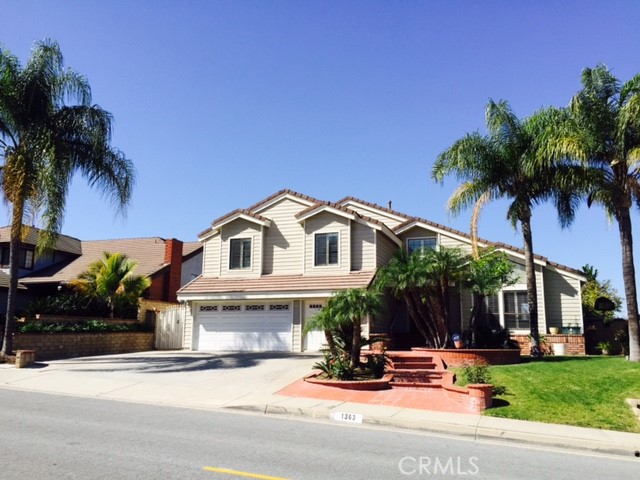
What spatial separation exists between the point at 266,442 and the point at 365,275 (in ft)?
A: 43.6

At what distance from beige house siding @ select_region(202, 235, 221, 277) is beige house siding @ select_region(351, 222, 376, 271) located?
21.0ft

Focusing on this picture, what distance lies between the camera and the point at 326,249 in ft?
73.4

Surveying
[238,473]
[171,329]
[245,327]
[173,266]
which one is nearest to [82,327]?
[171,329]

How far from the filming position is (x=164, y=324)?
83.4 feet

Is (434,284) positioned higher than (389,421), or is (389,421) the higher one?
(434,284)

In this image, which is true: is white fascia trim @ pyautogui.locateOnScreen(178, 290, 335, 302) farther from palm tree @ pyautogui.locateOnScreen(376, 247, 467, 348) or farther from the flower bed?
the flower bed

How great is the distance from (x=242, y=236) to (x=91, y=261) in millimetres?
13870

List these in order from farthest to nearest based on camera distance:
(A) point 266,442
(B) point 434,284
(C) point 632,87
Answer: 1. (B) point 434,284
2. (C) point 632,87
3. (A) point 266,442

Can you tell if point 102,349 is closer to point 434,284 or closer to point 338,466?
point 434,284

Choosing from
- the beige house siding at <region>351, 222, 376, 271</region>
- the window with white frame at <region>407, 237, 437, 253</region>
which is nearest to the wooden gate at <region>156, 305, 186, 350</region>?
the beige house siding at <region>351, 222, 376, 271</region>

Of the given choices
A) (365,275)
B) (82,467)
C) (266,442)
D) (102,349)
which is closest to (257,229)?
(365,275)

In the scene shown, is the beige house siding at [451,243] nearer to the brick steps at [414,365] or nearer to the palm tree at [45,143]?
the brick steps at [414,365]

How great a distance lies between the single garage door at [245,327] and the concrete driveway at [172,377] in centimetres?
184

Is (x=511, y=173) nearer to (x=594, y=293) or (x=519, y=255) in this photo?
(x=519, y=255)
